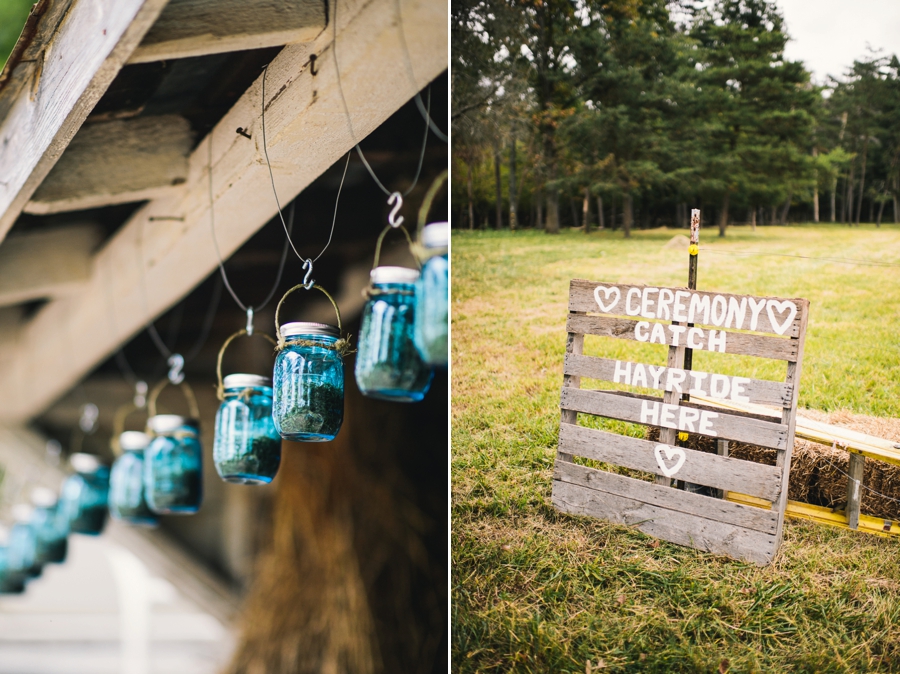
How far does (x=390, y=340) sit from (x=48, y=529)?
150 centimetres

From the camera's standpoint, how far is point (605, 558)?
1368 mm

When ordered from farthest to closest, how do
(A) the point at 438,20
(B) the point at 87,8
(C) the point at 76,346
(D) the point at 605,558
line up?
(C) the point at 76,346 < (D) the point at 605,558 < (A) the point at 438,20 < (B) the point at 87,8

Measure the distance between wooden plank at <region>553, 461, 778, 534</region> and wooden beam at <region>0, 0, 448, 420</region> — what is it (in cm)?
85

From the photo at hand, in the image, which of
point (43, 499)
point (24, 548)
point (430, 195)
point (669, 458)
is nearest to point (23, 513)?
point (24, 548)

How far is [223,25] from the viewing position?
0.94 meters

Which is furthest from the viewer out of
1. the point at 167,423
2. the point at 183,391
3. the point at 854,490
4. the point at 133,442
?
the point at 183,391

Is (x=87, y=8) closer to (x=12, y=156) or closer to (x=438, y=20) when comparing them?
(x=12, y=156)

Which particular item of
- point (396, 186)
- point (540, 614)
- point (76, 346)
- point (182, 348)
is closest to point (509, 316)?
point (396, 186)

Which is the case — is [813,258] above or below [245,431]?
above

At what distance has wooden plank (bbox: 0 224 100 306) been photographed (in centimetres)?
171

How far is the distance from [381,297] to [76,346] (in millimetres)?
1381

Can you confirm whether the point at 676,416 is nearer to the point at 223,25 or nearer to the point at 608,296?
the point at 608,296

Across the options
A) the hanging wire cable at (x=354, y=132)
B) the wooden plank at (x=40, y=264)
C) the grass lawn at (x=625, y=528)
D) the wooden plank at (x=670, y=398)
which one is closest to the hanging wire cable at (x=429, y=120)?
the hanging wire cable at (x=354, y=132)

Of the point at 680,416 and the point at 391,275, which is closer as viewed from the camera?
the point at 391,275
